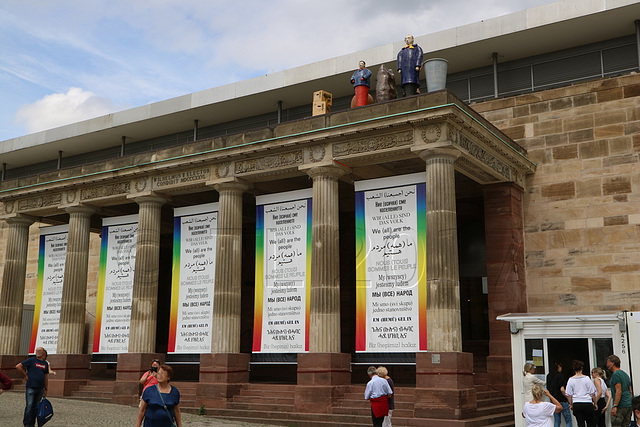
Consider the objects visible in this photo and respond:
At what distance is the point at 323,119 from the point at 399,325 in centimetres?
666

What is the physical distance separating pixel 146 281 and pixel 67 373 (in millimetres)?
4935

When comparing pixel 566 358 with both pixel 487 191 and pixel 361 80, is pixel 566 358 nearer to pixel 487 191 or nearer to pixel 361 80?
pixel 487 191

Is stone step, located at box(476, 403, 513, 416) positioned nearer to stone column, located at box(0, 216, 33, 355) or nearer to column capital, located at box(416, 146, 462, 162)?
column capital, located at box(416, 146, 462, 162)

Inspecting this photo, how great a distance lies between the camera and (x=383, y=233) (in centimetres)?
2036

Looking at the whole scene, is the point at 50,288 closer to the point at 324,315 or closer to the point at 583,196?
the point at 324,315

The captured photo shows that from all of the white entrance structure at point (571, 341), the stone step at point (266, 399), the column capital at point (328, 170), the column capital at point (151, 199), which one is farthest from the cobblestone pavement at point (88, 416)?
the column capital at point (328, 170)

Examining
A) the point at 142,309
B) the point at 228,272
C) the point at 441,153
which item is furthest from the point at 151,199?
the point at 441,153

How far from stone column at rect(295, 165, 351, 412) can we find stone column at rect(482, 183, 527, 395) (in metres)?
5.43

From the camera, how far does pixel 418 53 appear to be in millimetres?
21594

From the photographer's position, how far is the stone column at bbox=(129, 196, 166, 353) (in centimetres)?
2462

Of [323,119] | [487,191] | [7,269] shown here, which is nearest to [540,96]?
[487,191]

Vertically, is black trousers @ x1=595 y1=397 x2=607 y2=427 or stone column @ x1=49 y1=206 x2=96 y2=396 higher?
stone column @ x1=49 y1=206 x2=96 y2=396

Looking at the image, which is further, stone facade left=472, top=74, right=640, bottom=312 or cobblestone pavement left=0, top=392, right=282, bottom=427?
stone facade left=472, top=74, right=640, bottom=312

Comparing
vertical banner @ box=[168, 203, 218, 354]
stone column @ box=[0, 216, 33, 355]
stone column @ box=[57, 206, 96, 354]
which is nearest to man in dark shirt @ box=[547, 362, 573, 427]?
vertical banner @ box=[168, 203, 218, 354]
